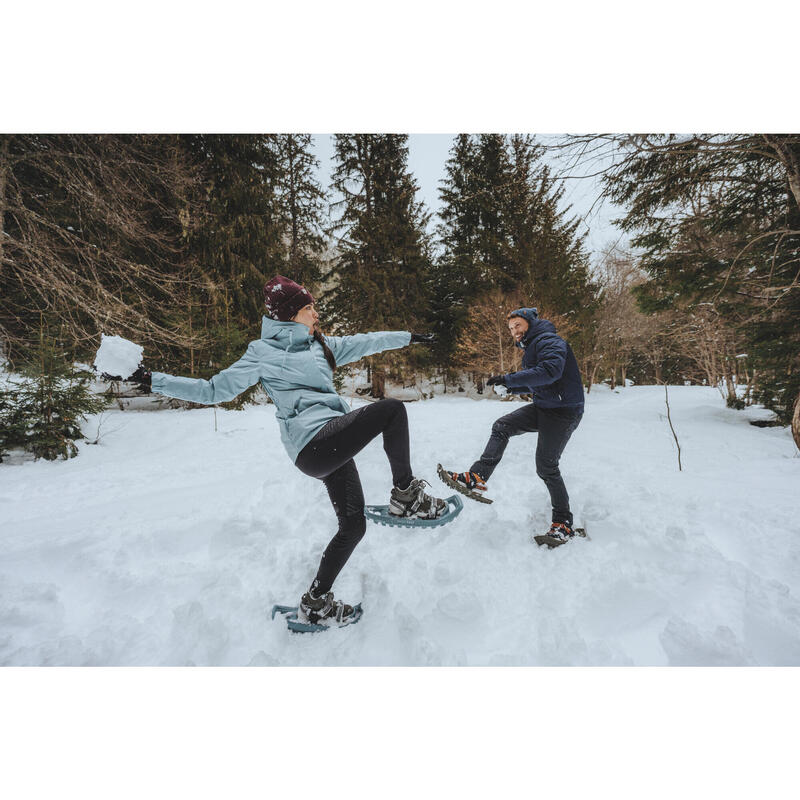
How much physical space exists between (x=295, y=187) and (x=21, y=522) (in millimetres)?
7044

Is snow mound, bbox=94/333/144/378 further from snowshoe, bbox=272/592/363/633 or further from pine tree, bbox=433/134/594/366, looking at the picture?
pine tree, bbox=433/134/594/366

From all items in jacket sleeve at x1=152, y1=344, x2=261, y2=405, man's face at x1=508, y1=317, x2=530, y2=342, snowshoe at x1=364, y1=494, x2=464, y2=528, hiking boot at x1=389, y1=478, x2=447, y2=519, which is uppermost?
man's face at x1=508, y1=317, x2=530, y2=342

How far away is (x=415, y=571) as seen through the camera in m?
2.64

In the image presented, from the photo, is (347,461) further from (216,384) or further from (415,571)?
(415,571)

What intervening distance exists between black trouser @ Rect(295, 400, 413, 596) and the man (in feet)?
3.07

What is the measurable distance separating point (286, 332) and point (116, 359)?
1.12 meters

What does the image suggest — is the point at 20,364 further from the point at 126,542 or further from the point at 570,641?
the point at 570,641

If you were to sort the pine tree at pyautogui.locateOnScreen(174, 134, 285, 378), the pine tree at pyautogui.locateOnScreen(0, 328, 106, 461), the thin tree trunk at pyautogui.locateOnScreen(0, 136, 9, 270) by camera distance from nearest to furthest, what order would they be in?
the thin tree trunk at pyautogui.locateOnScreen(0, 136, 9, 270) < the pine tree at pyautogui.locateOnScreen(0, 328, 106, 461) < the pine tree at pyautogui.locateOnScreen(174, 134, 285, 378)

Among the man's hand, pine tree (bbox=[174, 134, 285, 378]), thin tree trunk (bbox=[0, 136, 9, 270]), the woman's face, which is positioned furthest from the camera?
pine tree (bbox=[174, 134, 285, 378])

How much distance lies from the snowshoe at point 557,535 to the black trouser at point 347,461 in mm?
1526

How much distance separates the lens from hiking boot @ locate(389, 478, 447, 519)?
2.28 meters

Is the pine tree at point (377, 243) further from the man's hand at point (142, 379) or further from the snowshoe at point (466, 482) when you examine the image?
the snowshoe at point (466, 482)

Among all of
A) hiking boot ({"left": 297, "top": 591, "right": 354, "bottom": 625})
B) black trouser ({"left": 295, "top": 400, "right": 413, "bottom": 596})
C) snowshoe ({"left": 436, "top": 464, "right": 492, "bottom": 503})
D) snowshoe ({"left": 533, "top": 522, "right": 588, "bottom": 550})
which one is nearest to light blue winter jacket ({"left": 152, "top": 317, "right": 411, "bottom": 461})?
black trouser ({"left": 295, "top": 400, "right": 413, "bottom": 596})

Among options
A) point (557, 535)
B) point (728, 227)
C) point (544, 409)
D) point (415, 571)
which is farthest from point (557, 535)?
point (728, 227)
